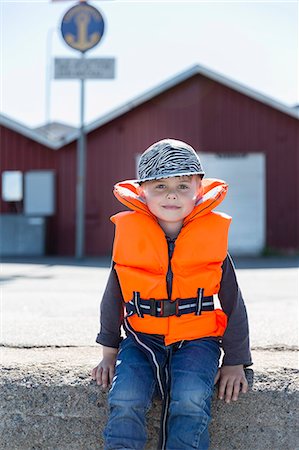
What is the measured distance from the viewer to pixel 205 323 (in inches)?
100

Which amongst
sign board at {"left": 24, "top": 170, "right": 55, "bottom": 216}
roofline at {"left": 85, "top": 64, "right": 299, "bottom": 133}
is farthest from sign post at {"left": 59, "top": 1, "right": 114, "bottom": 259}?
sign board at {"left": 24, "top": 170, "right": 55, "bottom": 216}

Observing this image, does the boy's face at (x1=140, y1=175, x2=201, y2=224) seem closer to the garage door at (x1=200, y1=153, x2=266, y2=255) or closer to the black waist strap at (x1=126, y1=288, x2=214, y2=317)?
the black waist strap at (x1=126, y1=288, x2=214, y2=317)

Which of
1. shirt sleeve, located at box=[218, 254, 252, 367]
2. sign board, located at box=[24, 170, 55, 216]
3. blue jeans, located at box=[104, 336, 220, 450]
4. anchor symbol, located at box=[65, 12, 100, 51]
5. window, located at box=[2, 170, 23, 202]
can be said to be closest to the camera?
blue jeans, located at box=[104, 336, 220, 450]

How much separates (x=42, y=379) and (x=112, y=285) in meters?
0.50

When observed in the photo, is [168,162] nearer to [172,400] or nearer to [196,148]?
[172,400]

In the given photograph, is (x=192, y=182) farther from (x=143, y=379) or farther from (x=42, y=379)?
(x=42, y=379)

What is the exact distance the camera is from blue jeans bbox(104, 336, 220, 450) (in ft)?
7.48

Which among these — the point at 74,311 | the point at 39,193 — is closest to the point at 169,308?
the point at 74,311

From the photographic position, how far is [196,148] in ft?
48.4

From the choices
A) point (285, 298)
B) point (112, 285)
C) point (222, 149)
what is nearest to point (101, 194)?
point (222, 149)

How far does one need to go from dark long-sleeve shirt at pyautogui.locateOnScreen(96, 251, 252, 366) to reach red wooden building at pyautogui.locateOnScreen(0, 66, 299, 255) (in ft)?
39.7

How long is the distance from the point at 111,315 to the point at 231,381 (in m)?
0.58

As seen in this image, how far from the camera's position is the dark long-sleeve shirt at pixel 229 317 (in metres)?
2.55

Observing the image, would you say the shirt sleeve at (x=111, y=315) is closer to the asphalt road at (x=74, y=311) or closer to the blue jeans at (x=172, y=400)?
the blue jeans at (x=172, y=400)
